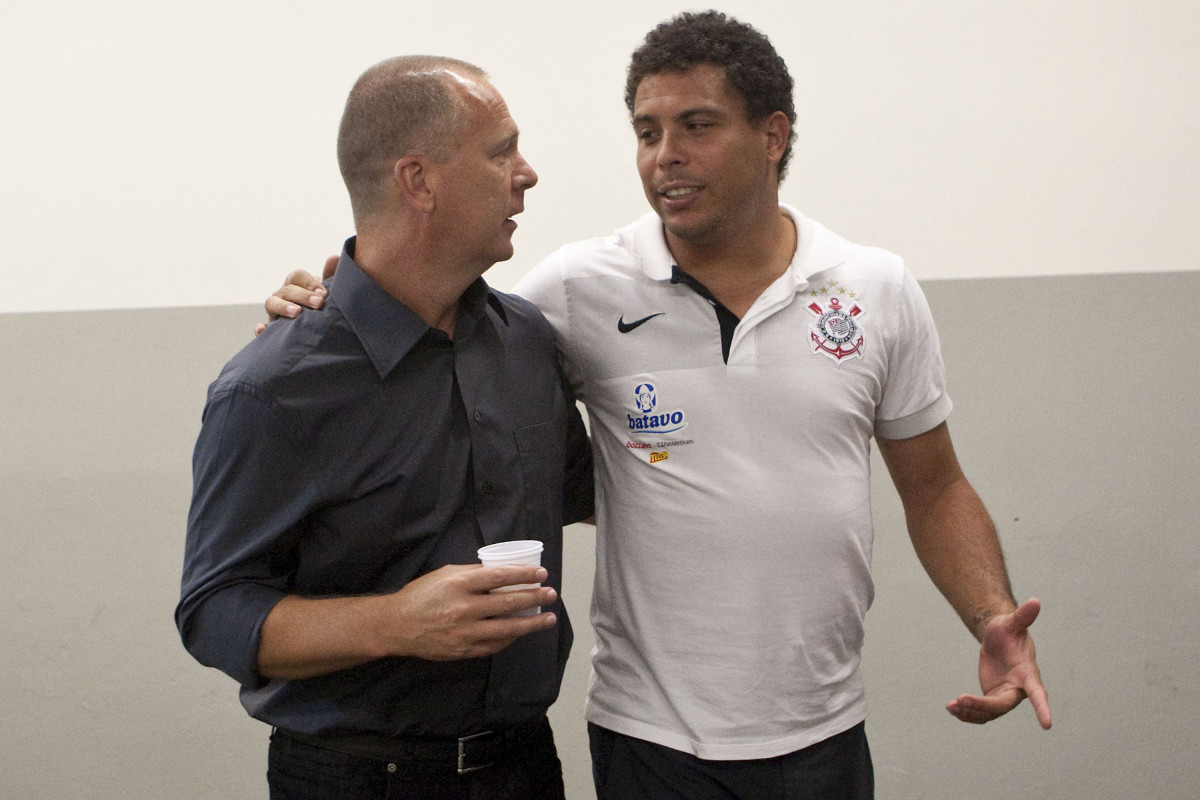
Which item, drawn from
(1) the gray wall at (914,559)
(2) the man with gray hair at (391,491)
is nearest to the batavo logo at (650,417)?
(2) the man with gray hair at (391,491)

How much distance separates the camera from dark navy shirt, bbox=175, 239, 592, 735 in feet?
4.14

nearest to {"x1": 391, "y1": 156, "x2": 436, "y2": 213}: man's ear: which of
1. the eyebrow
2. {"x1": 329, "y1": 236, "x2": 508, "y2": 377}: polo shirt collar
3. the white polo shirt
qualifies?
{"x1": 329, "y1": 236, "x2": 508, "y2": 377}: polo shirt collar

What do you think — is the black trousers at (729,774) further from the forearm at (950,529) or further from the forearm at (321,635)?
the forearm at (321,635)

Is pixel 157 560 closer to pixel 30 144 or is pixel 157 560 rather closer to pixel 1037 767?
pixel 30 144

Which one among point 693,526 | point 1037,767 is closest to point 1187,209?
point 1037,767

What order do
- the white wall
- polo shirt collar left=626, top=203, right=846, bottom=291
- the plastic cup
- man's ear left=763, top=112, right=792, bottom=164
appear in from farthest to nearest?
the white wall
man's ear left=763, top=112, right=792, bottom=164
polo shirt collar left=626, top=203, right=846, bottom=291
the plastic cup

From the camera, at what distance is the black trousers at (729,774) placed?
149 centimetres

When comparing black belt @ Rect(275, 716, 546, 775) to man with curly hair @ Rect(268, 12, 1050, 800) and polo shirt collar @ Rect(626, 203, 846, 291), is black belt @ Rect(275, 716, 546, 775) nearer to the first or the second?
man with curly hair @ Rect(268, 12, 1050, 800)

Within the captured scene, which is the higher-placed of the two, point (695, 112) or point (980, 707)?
point (695, 112)

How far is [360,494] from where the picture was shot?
130cm

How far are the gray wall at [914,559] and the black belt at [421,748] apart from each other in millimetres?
1160

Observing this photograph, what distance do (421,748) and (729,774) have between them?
0.45m

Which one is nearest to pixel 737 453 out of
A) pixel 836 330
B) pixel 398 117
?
pixel 836 330

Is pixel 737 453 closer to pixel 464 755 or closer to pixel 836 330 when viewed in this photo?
pixel 836 330
